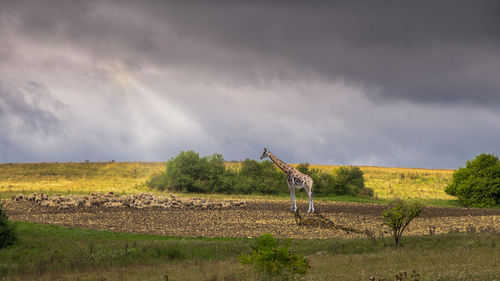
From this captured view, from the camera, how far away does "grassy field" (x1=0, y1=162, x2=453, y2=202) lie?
51781 mm

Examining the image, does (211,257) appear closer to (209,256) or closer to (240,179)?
(209,256)

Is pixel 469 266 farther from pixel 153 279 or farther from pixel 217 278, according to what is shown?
pixel 153 279

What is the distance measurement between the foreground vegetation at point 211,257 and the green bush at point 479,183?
21.5 m

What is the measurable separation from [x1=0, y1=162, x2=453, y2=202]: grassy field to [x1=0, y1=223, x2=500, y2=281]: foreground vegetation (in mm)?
23795

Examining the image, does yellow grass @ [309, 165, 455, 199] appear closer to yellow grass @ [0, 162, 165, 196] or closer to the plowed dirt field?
the plowed dirt field

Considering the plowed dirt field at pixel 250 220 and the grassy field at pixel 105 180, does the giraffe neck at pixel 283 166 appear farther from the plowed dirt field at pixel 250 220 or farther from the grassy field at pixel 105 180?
the grassy field at pixel 105 180

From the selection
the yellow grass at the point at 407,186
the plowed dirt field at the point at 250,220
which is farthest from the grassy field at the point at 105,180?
the plowed dirt field at the point at 250,220

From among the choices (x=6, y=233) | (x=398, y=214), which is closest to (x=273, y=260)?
(x=398, y=214)

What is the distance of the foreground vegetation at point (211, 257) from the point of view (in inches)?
614

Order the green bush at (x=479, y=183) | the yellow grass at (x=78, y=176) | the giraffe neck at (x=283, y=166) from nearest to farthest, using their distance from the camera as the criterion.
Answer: the giraffe neck at (x=283, y=166) → the green bush at (x=479, y=183) → the yellow grass at (x=78, y=176)

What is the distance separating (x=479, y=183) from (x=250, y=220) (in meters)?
23.0

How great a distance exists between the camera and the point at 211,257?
806 inches

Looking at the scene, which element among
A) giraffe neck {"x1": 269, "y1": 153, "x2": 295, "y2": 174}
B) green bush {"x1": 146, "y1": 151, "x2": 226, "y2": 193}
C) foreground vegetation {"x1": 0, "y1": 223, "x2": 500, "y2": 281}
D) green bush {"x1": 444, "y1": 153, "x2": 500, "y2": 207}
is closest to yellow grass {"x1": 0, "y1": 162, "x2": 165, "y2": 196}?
green bush {"x1": 146, "y1": 151, "x2": 226, "y2": 193}

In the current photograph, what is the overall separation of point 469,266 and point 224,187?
37359mm
